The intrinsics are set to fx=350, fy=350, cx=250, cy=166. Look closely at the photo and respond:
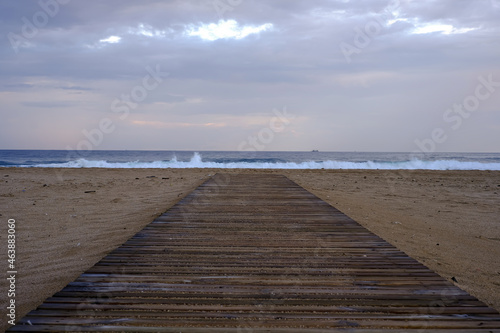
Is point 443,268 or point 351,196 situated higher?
point 351,196

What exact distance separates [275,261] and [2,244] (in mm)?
3774

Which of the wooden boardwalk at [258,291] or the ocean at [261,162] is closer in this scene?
the wooden boardwalk at [258,291]

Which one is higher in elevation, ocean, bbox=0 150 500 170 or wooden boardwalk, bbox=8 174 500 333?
ocean, bbox=0 150 500 170

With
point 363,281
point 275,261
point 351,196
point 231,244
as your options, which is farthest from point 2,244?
point 351,196

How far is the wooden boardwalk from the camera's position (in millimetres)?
1854

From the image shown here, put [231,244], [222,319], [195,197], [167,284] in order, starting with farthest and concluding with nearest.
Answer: [195,197]
[231,244]
[167,284]
[222,319]

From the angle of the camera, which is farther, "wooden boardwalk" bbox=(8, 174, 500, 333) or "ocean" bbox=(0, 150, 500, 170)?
"ocean" bbox=(0, 150, 500, 170)

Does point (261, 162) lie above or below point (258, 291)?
above

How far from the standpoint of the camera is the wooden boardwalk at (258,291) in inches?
73.0

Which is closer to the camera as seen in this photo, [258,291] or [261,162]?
[258,291]

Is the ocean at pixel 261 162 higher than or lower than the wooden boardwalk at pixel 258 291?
higher

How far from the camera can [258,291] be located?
2.25m

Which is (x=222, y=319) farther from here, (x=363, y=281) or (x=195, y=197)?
(x=195, y=197)

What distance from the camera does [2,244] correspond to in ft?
14.8
